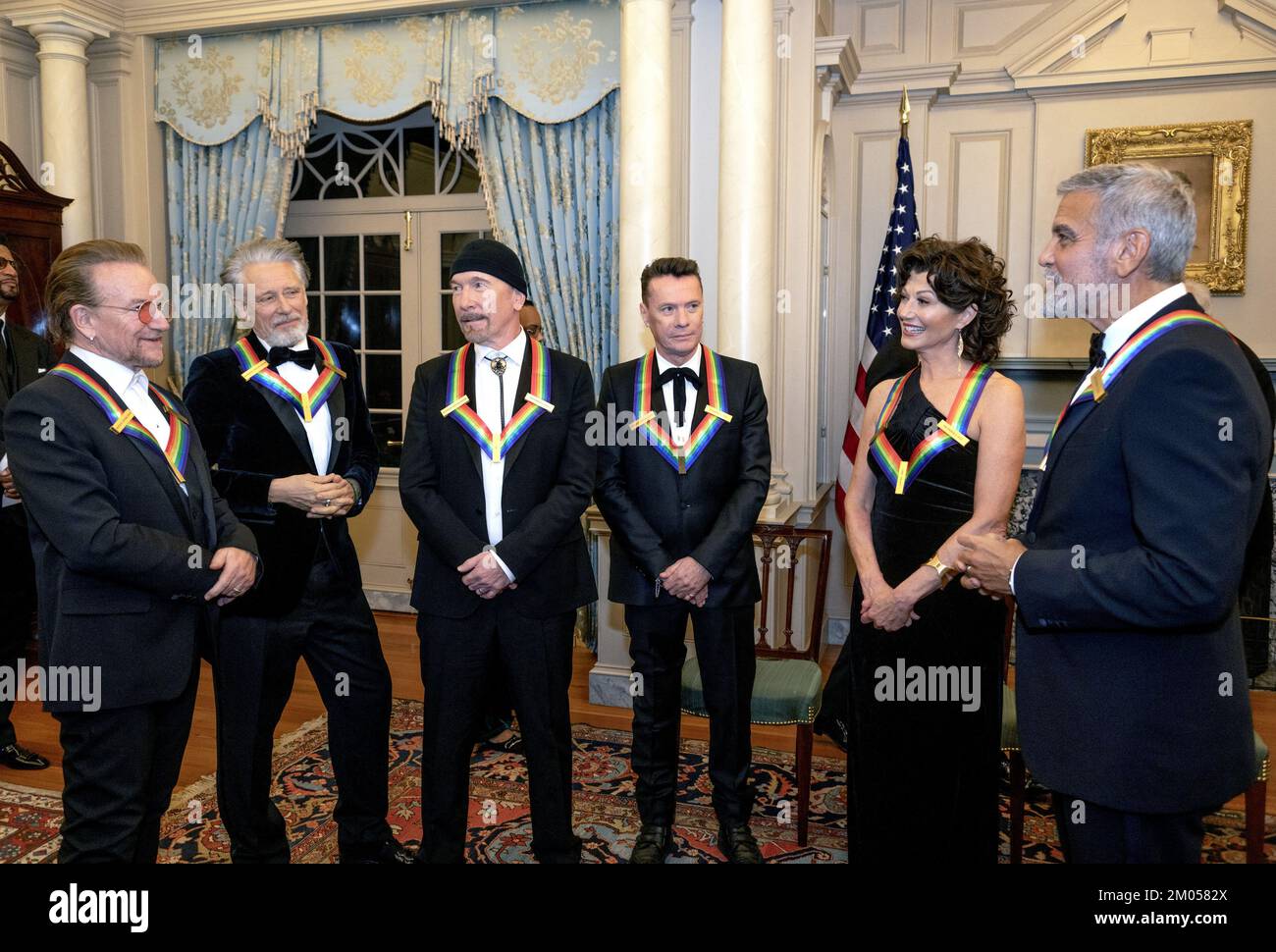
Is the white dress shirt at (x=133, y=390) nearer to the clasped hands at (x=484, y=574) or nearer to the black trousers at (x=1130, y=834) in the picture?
the clasped hands at (x=484, y=574)

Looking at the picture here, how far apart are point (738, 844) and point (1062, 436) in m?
1.61

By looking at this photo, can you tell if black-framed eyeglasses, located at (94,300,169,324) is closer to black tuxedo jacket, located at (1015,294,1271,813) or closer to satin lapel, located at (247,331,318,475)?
satin lapel, located at (247,331,318,475)

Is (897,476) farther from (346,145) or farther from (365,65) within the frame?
(346,145)

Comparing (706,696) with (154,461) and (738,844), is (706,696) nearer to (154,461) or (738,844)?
(738,844)

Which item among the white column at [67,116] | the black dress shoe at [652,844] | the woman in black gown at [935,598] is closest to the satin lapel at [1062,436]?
→ the woman in black gown at [935,598]

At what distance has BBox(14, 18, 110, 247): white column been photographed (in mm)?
4980

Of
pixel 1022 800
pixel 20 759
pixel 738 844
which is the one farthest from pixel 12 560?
pixel 1022 800

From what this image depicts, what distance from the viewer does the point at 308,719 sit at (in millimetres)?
4066

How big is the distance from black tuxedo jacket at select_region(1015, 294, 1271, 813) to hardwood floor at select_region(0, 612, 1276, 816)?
217cm

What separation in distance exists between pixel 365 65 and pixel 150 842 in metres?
4.04

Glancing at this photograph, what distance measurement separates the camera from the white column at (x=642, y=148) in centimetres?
406

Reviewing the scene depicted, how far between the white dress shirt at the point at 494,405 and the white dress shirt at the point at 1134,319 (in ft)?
4.37
